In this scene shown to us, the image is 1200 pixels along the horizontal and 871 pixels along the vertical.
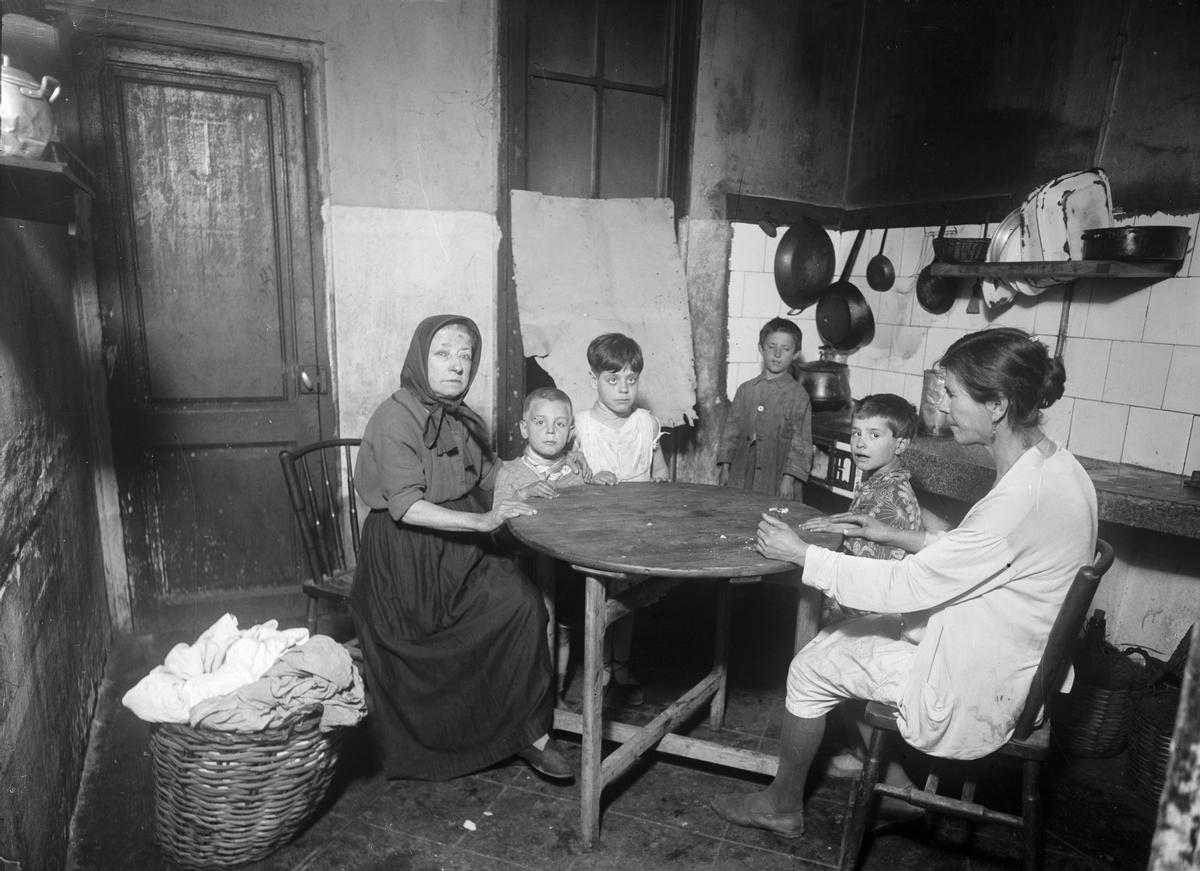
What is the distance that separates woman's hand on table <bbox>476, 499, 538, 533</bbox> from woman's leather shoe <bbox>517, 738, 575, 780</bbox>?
0.90 meters

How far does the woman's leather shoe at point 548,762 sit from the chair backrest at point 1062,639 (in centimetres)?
151

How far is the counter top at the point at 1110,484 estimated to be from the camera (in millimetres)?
2930

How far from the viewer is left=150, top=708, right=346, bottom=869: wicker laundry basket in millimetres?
2229

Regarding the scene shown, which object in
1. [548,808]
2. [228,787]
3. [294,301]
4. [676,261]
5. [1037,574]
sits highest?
[676,261]

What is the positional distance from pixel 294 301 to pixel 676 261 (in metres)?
2.16

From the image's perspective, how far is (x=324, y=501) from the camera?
4156mm

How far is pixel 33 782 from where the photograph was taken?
6.72 ft

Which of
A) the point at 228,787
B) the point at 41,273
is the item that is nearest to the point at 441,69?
the point at 41,273

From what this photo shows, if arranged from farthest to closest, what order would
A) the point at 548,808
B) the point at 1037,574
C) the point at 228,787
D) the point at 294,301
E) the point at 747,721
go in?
the point at 294,301, the point at 747,721, the point at 548,808, the point at 228,787, the point at 1037,574

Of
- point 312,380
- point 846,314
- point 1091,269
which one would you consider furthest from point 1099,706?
point 312,380

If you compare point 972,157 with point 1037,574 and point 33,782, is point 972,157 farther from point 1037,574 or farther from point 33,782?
point 33,782

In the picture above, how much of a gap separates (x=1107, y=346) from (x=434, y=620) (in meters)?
3.28

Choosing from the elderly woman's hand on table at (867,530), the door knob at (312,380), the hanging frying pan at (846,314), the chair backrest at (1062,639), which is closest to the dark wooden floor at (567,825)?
the chair backrest at (1062,639)

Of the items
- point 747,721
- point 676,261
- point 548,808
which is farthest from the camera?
point 676,261
